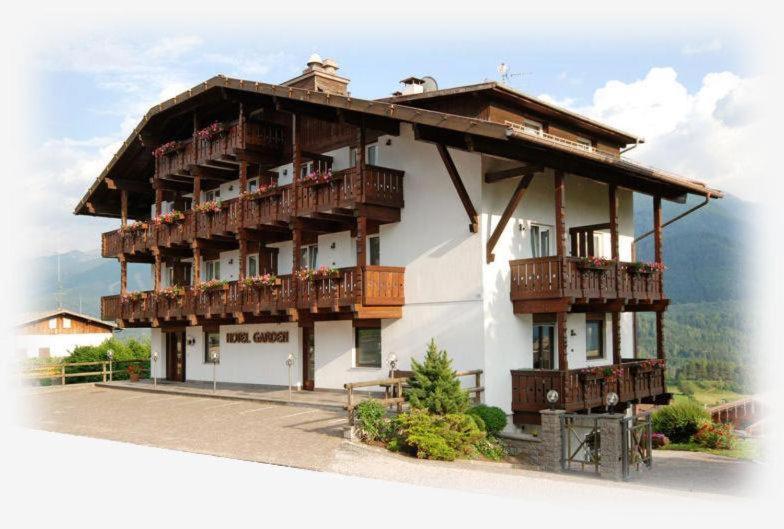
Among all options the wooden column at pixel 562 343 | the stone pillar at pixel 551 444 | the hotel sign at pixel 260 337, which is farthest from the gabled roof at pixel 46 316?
the stone pillar at pixel 551 444

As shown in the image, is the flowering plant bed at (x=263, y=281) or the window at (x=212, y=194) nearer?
the flowering plant bed at (x=263, y=281)

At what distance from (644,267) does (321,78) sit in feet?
44.8

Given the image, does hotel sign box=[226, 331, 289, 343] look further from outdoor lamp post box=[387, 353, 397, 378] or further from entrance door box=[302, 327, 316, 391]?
outdoor lamp post box=[387, 353, 397, 378]

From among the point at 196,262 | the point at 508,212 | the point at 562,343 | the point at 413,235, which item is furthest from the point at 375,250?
the point at 196,262

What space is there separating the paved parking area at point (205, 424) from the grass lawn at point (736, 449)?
37.0ft

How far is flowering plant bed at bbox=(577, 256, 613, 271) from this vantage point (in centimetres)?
2070

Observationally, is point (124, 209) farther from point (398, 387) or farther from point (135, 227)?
point (398, 387)

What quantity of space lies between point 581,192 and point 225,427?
14.1 meters

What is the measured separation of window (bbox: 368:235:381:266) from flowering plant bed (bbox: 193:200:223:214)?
699 centimetres

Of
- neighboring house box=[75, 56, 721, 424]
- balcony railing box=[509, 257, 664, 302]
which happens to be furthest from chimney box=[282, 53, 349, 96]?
balcony railing box=[509, 257, 664, 302]

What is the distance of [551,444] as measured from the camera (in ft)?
56.3

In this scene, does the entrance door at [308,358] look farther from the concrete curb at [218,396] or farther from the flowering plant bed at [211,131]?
the flowering plant bed at [211,131]

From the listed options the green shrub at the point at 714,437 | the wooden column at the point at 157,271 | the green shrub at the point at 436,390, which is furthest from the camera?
the wooden column at the point at 157,271

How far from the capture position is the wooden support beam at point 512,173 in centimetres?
2031
